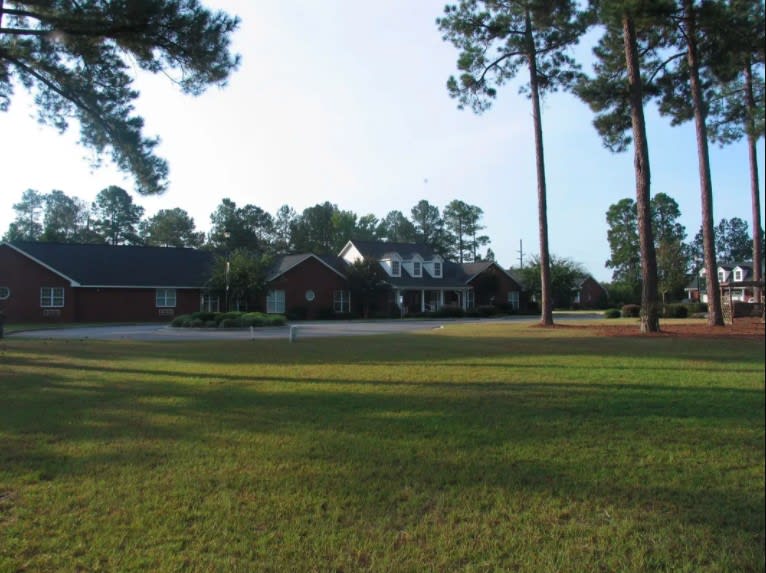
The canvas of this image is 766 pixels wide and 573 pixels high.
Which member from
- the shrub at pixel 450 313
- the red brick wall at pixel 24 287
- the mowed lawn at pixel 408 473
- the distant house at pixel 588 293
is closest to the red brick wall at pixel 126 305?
the red brick wall at pixel 24 287

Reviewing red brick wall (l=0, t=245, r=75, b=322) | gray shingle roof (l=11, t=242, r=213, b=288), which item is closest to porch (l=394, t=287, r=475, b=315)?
gray shingle roof (l=11, t=242, r=213, b=288)

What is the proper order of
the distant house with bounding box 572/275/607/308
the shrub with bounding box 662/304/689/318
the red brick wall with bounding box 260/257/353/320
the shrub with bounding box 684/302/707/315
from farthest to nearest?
the distant house with bounding box 572/275/607/308, the red brick wall with bounding box 260/257/353/320, the shrub with bounding box 684/302/707/315, the shrub with bounding box 662/304/689/318

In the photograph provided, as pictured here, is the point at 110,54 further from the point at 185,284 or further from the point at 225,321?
the point at 185,284

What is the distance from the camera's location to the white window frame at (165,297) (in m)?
41.5

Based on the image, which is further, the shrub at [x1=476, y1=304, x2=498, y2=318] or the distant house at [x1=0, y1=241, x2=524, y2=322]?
the shrub at [x1=476, y1=304, x2=498, y2=318]

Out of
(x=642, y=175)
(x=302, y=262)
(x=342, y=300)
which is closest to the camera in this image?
(x=642, y=175)

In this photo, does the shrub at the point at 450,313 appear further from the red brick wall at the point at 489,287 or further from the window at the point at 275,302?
the window at the point at 275,302

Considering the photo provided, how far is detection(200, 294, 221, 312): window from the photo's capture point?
42438 mm

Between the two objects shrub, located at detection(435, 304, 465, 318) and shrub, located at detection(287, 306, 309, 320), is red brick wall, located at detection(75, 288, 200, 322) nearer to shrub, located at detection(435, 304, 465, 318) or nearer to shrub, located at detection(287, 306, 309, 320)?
shrub, located at detection(287, 306, 309, 320)

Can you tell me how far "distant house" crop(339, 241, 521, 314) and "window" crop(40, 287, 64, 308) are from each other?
876 inches

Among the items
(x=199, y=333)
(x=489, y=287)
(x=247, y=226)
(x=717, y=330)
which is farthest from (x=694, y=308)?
(x=247, y=226)

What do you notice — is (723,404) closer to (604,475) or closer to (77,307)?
(604,475)

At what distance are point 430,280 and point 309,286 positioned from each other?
1266cm

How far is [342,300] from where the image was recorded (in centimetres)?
4753
